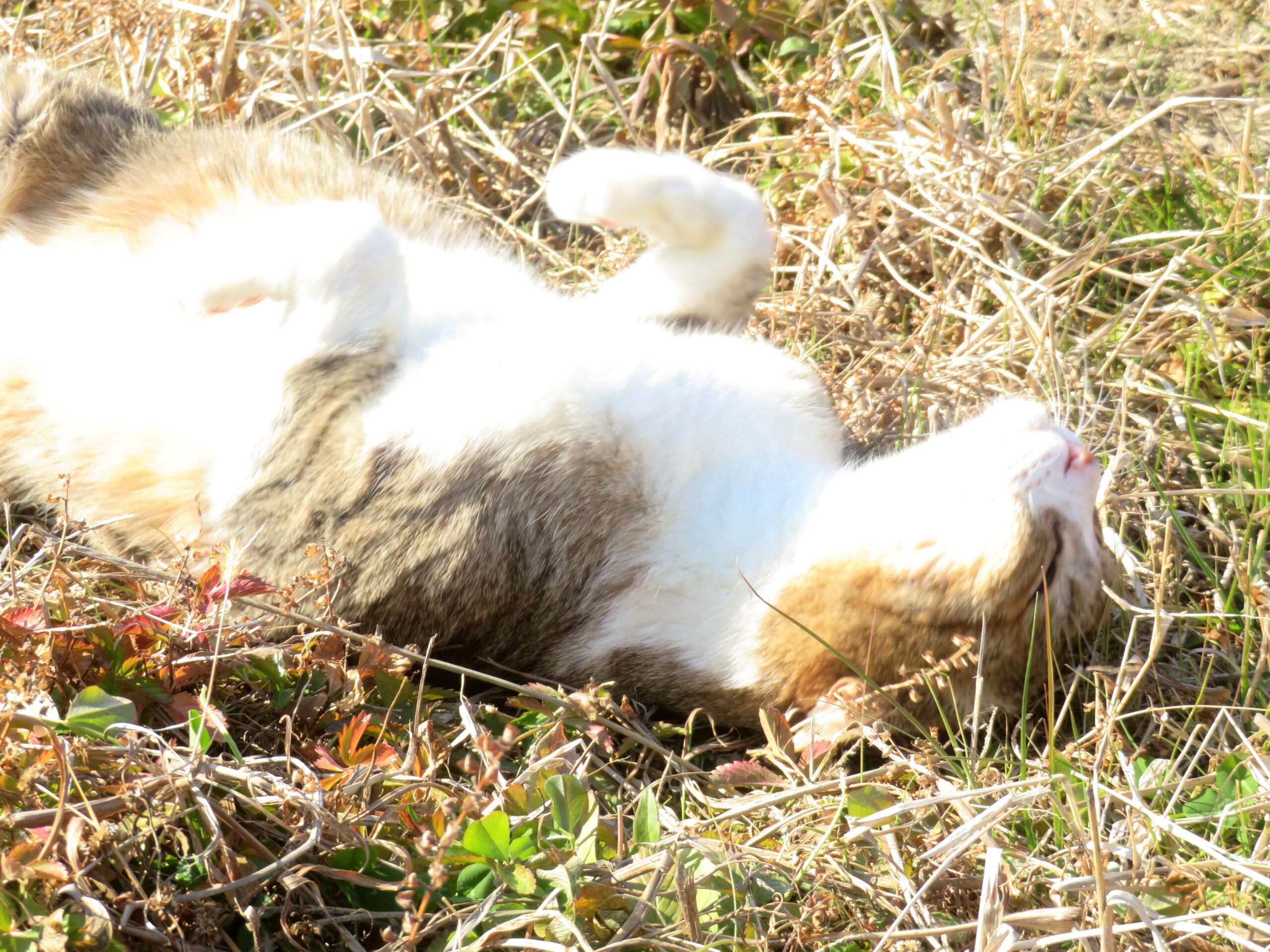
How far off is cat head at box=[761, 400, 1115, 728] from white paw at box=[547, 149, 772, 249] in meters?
0.86

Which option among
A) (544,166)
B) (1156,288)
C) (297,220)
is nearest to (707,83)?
(544,166)

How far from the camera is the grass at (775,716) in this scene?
5.80 feet

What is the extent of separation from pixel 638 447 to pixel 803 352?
3.72 feet

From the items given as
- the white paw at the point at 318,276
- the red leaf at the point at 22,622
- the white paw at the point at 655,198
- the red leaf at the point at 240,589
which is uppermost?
the white paw at the point at 655,198

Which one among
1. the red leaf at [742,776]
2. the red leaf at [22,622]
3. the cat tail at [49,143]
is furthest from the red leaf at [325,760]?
the cat tail at [49,143]

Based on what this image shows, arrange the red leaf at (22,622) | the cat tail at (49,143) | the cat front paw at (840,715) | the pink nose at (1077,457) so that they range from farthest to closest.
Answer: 1. the cat tail at (49,143)
2. the pink nose at (1077,457)
3. the cat front paw at (840,715)
4. the red leaf at (22,622)

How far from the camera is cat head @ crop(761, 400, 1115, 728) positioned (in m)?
2.21

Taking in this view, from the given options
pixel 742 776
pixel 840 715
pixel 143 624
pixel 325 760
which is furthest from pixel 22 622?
pixel 840 715

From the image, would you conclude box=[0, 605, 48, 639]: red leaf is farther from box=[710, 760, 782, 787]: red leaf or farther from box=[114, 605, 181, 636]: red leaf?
box=[710, 760, 782, 787]: red leaf

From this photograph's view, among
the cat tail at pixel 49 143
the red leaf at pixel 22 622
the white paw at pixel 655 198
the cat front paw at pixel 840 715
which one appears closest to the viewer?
the red leaf at pixel 22 622

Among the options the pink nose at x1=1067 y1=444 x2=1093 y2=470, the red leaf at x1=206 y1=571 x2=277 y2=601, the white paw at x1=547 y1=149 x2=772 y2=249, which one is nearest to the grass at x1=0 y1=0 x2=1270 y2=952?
the red leaf at x1=206 y1=571 x2=277 y2=601

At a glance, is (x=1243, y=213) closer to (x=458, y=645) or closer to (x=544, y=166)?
(x=544, y=166)

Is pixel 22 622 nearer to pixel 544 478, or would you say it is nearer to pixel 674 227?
pixel 544 478

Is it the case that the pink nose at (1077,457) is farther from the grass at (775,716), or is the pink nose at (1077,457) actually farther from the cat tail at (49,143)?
the cat tail at (49,143)
